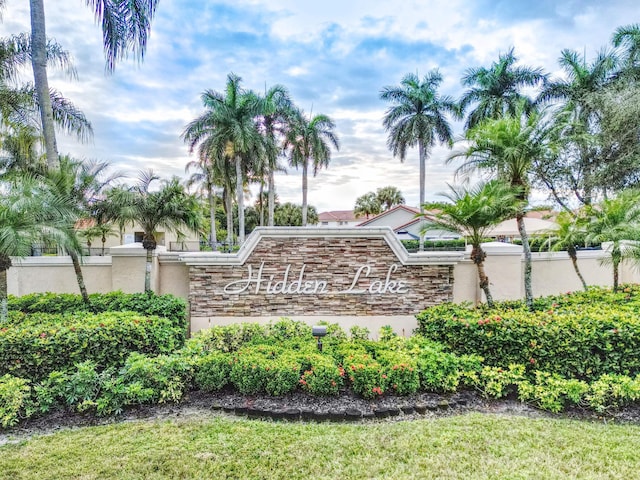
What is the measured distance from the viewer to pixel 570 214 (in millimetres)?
9070

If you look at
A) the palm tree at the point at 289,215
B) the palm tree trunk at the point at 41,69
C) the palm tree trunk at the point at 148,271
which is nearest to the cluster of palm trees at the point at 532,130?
the palm tree trunk at the point at 148,271

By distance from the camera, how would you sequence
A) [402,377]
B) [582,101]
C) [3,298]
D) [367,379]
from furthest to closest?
1. [582,101]
2. [3,298]
3. [402,377]
4. [367,379]

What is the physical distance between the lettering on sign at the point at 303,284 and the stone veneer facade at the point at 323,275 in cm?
2

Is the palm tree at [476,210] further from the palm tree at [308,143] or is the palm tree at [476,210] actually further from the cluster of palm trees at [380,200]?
the cluster of palm trees at [380,200]

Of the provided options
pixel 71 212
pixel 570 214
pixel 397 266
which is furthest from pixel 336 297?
pixel 570 214

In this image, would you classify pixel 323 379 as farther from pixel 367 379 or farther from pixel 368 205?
pixel 368 205

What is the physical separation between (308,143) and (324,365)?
2780 cm

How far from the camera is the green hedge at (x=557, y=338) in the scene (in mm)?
5188

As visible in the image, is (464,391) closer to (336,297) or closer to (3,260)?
(336,297)

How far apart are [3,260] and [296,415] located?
5.48 meters

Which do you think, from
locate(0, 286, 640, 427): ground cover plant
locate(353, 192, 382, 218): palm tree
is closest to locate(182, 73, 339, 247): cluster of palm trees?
locate(0, 286, 640, 427): ground cover plant

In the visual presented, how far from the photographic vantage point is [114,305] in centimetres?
695

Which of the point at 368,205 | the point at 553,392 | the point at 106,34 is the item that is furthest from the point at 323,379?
the point at 368,205

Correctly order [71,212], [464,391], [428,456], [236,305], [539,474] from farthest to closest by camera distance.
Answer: [236,305], [71,212], [464,391], [428,456], [539,474]
